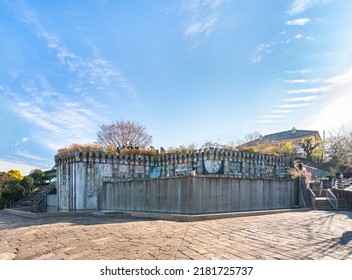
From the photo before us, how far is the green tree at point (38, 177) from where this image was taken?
3062 centimetres

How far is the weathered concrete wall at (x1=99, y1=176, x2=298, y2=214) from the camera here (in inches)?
466

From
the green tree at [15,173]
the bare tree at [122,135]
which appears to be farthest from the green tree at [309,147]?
the green tree at [15,173]

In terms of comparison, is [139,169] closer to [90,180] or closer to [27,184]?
[90,180]

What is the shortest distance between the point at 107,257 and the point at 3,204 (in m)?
24.7

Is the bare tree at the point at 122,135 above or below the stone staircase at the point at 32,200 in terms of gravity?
above

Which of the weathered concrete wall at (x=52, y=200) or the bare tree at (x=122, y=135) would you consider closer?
the weathered concrete wall at (x=52, y=200)

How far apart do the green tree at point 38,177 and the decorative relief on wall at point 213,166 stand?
69.7 ft

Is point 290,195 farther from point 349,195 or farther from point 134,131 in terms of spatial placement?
point 134,131

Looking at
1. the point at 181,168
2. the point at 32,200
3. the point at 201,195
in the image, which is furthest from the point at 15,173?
the point at 201,195

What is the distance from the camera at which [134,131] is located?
41688 mm

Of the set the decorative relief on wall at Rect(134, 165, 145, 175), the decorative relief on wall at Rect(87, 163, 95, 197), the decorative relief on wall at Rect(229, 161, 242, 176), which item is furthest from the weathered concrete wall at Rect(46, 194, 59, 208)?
the decorative relief on wall at Rect(229, 161, 242, 176)

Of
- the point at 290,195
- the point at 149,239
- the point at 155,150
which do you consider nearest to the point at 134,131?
the point at 155,150

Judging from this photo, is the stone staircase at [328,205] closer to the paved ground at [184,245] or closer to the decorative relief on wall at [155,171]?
the paved ground at [184,245]

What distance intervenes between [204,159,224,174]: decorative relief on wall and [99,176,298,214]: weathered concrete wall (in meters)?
4.82
